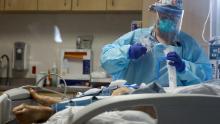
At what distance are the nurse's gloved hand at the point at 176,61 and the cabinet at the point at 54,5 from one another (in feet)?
7.73

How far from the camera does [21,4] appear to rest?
158 inches

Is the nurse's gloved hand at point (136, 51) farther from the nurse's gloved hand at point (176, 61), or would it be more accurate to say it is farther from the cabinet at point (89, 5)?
the cabinet at point (89, 5)

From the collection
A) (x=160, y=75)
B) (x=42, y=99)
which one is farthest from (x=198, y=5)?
(x=42, y=99)

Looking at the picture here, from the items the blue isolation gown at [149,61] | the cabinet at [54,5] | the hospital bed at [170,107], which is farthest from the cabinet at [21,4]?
the hospital bed at [170,107]

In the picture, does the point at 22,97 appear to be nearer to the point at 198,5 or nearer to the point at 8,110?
the point at 8,110

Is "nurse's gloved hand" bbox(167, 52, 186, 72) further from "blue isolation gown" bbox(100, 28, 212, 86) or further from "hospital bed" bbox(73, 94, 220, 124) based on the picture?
"hospital bed" bbox(73, 94, 220, 124)

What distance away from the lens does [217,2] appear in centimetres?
269

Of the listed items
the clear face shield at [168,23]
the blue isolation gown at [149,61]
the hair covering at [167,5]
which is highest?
the hair covering at [167,5]

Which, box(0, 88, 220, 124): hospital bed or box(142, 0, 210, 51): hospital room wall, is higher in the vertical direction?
box(142, 0, 210, 51): hospital room wall

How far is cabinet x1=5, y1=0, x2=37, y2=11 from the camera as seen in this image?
13.0 feet

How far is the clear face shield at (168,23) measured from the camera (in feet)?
6.17

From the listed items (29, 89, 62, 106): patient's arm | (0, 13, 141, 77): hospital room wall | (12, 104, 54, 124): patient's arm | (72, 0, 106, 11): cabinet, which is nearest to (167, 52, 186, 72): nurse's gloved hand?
(29, 89, 62, 106): patient's arm

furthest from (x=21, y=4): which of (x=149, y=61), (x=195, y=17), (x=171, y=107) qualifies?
(x=171, y=107)

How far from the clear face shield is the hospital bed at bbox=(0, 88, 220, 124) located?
4.20 feet
